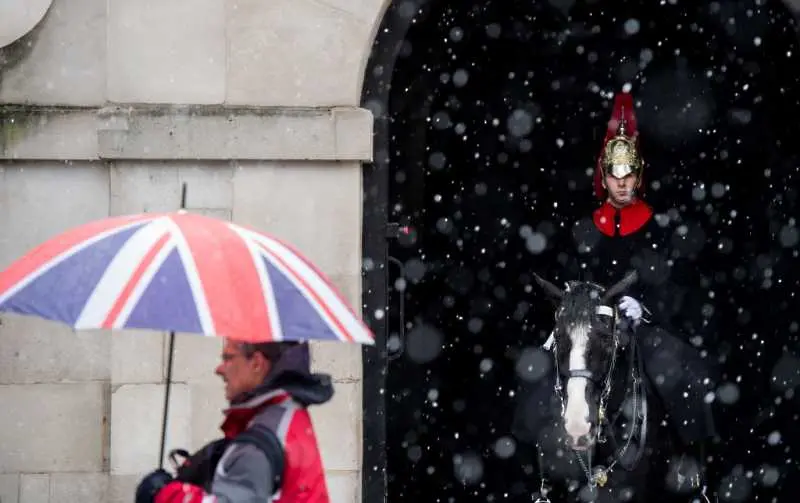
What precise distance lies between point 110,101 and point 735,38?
4.05 m

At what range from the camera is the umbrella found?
4.85 m

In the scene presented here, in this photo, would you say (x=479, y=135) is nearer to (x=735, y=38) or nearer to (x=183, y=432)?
(x=735, y=38)

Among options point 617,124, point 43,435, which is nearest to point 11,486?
point 43,435

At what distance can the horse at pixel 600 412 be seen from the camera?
26.5 ft

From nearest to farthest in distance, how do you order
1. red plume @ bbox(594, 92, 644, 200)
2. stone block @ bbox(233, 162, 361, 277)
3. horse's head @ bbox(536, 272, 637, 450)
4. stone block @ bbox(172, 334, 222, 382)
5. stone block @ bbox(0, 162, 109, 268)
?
horse's head @ bbox(536, 272, 637, 450), stone block @ bbox(172, 334, 222, 382), stone block @ bbox(233, 162, 361, 277), stone block @ bbox(0, 162, 109, 268), red plume @ bbox(594, 92, 644, 200)

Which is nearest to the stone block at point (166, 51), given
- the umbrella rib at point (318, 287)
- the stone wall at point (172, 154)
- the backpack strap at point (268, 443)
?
the stone wall at point (172, 154)

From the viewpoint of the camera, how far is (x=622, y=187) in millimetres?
9203

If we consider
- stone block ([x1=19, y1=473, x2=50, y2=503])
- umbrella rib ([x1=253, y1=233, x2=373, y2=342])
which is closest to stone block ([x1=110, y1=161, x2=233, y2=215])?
stone block ([x1=19, y1=473, x2=50, y2=503])

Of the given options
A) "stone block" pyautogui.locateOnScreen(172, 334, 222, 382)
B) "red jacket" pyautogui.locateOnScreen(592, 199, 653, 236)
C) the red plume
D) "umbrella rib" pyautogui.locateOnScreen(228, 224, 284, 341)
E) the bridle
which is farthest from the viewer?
the red plume

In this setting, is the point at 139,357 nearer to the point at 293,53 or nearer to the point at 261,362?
the point at 293,53

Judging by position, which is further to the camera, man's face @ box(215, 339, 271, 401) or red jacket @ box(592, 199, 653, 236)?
red jacket @ box(592, 199, 653, 236)

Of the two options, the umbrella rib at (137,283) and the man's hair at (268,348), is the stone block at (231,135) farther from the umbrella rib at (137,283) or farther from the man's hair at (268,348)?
the umbrella rib at (137,283)

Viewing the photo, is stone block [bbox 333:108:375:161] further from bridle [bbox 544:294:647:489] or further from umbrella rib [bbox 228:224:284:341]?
umbrella rib [bbox 228:224:284:341]

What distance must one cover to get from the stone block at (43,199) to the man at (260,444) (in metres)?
3.87
